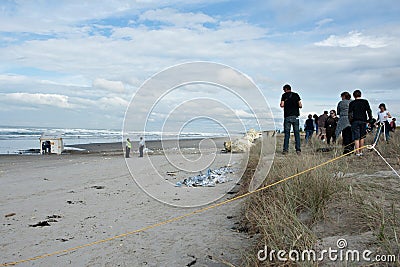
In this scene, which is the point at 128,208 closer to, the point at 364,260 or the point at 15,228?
the point at 15,228

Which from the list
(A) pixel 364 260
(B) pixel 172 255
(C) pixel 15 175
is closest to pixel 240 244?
(B) pixel 172 255

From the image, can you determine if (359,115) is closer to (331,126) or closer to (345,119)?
(345,119)

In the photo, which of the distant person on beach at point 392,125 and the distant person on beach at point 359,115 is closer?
the distant person on beach at point 359,115

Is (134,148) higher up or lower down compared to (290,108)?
lower down

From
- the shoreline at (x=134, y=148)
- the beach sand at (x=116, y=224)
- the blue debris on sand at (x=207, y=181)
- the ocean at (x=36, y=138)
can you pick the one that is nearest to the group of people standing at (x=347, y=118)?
the blue debris on sand at (x=207, y=181)

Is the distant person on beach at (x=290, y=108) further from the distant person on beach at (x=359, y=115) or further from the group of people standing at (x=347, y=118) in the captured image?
the distant person on beach at (x=359, y=115)

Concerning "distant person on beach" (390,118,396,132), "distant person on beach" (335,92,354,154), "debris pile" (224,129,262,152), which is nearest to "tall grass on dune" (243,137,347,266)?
"distant person on beach" (335,92,354,154)

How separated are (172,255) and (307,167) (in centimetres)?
279

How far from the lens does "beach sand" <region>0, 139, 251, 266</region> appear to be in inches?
200

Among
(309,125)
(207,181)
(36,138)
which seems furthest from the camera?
(36,138)

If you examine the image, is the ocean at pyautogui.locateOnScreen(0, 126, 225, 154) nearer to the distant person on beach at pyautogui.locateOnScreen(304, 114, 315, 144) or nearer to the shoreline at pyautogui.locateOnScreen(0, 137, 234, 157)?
the shoreline at pyautogui.locateOnScreen(0, 137, 234, 157)

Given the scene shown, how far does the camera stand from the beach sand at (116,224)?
16.7 feet

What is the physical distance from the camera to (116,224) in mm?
6688

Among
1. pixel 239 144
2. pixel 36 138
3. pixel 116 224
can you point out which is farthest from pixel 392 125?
pixel 36 138
